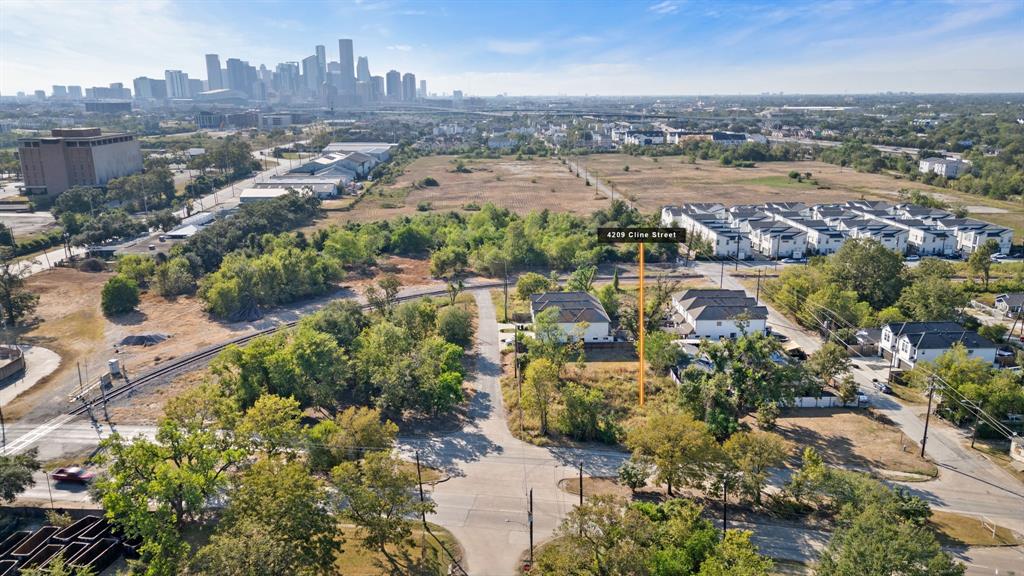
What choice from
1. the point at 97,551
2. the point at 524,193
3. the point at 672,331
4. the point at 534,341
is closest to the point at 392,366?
the point at 534,341

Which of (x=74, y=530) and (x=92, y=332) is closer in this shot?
(x=74, y=530)

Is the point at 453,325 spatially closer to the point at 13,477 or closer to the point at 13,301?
the point at 13,477

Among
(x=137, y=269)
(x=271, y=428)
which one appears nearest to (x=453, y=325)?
(x=271, y=428)

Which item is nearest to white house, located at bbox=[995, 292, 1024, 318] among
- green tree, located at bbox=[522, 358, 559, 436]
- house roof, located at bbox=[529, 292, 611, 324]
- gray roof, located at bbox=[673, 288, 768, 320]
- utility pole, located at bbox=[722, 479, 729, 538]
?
gray roof, located at bbox=[673, 288, 768, 320]

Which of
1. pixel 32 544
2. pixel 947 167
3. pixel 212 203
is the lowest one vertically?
pixel 32 544

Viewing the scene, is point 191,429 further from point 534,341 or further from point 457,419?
point 534,341

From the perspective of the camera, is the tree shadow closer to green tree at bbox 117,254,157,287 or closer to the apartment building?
green tree at bbox 117,254,157,287
